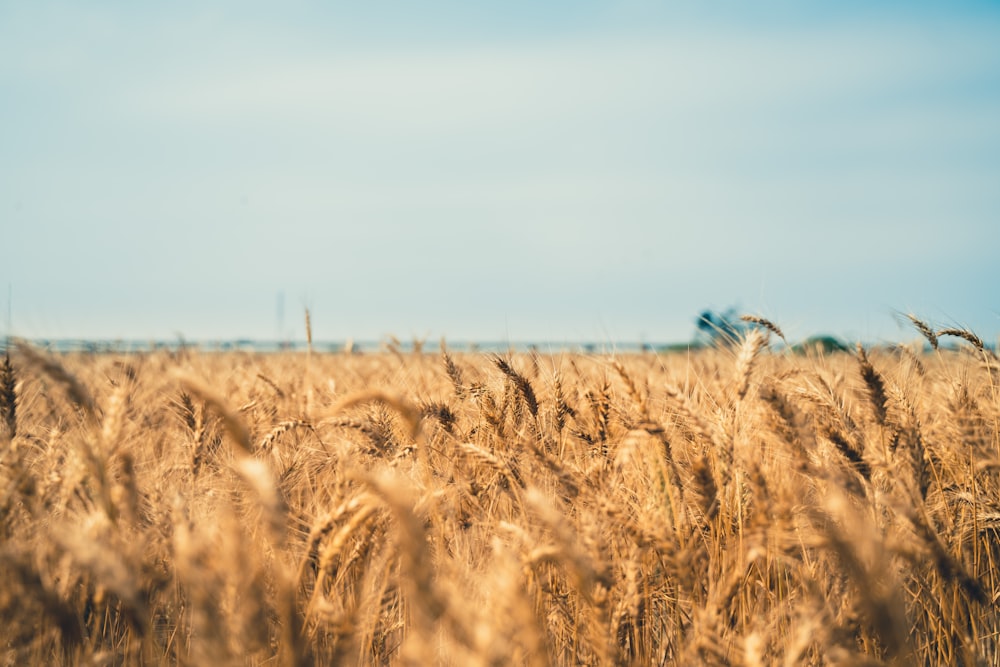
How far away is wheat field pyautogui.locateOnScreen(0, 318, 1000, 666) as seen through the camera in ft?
3.52

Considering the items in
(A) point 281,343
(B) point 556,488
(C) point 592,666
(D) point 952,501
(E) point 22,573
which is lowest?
(C) point 592,666

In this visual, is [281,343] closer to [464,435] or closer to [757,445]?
[464,435]

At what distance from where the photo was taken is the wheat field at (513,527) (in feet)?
3.52

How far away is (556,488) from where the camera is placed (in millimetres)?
2102

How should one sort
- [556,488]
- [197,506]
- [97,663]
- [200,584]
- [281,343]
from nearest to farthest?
[200,584], [97,663], [197,506], [556,488], [281,343]

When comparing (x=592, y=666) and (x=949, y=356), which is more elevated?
(x=949, y=356)

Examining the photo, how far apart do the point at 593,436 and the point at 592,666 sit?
0.73m

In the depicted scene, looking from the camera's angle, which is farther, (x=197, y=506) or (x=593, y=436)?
(x=593, y=436)

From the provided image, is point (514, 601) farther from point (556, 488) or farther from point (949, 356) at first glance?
point (949, 356)

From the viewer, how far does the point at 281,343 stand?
18.8 ft

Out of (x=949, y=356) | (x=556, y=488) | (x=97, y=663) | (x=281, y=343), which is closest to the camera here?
(x=97, y=663)

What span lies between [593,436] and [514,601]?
137 cm

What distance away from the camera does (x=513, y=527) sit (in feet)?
4.90

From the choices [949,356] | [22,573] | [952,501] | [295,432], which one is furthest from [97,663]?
[949,356]
